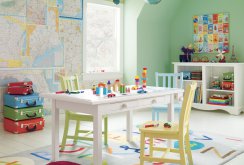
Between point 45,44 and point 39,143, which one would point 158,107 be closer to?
point 39,143

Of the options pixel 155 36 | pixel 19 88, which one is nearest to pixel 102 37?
pixel 155 36

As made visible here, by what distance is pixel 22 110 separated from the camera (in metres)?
4.36

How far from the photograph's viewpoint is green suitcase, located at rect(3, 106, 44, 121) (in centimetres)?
431

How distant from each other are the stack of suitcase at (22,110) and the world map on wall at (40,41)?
0.26m

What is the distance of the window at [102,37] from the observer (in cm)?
581

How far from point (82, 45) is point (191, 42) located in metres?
2.52

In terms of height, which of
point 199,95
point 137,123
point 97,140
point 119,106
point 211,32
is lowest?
point 137,123

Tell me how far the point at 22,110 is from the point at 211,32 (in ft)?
13.4

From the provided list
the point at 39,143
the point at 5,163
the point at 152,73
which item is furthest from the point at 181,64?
the point at 5,163

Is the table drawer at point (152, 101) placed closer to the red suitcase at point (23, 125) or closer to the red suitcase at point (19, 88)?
the red suitcase at point (23, 125)

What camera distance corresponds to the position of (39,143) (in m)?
3.87

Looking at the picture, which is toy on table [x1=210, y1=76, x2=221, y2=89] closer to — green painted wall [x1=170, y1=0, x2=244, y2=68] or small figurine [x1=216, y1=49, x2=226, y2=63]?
small figurine [x1=216, y1=49, x2=226, y2=63]

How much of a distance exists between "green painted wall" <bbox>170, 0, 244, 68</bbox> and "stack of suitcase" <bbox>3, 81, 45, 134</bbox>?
11.9 ft

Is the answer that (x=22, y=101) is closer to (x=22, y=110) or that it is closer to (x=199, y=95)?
(x=22, y=110)
